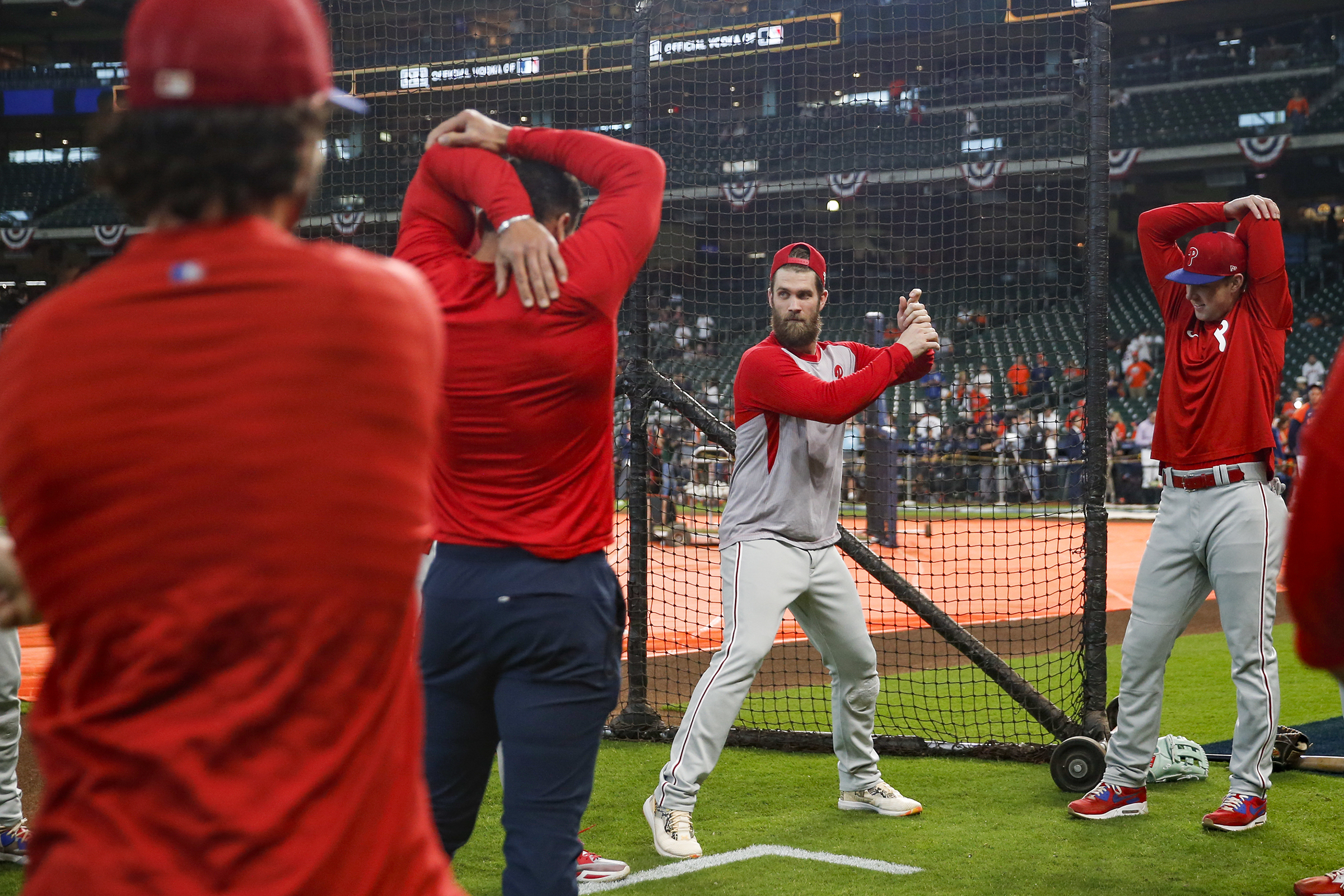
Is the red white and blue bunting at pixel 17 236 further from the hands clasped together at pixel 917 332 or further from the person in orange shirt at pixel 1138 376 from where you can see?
the hands clasped together at pixel 917 332

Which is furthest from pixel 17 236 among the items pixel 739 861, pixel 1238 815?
pixel 1238 815

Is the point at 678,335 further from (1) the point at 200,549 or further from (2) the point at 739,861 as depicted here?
(1) the point at 200,549

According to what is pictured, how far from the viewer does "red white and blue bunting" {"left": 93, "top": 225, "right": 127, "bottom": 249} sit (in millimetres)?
34656

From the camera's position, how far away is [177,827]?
1231mm

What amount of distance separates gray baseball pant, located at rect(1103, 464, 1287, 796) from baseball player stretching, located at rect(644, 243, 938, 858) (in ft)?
3.21

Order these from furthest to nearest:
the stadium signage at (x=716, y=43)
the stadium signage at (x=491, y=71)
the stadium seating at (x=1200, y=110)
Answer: the stadium seating at (x=1200, y=110), the stadium signage at (x=716, y=43), the stadium signage at (x=491, y=71)

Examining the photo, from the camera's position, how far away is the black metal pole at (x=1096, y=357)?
560cm

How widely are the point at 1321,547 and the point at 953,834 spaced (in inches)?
144

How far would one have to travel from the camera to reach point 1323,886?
3984 millimetres

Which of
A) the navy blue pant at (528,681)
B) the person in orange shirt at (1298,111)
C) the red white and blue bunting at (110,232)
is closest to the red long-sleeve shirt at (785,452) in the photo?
the navy blue pant at (528,681)

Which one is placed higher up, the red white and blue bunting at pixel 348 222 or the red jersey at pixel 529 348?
the red white and blue bunting at pixel 348 222

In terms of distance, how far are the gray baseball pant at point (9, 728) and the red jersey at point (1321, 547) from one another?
13.8 ft

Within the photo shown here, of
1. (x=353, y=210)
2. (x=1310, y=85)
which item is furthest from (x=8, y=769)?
(x=1310, y=85)

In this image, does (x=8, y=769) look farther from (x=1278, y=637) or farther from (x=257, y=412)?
(x=1278, y=637)
